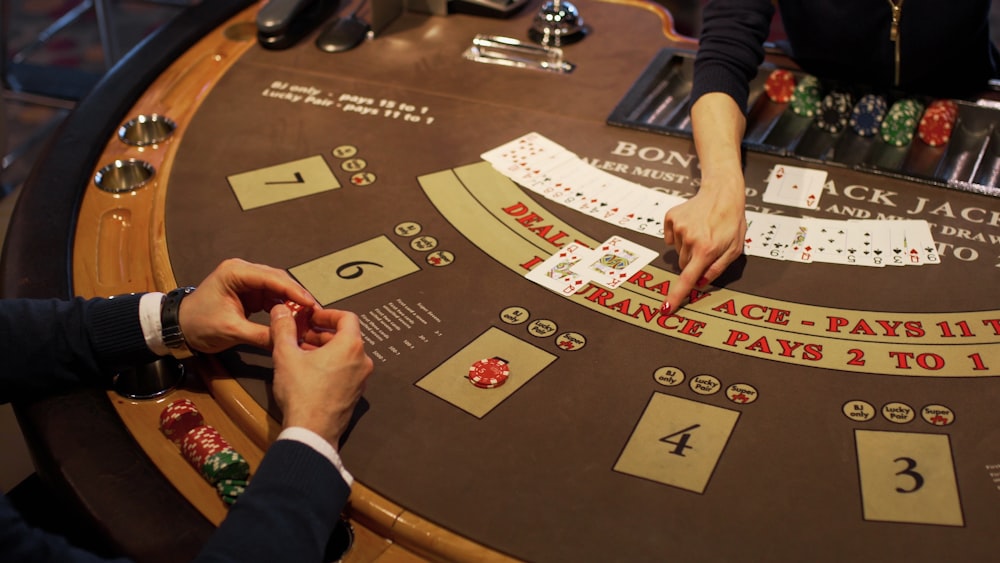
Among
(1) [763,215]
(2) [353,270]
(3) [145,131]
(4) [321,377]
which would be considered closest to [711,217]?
(1) [763,215]

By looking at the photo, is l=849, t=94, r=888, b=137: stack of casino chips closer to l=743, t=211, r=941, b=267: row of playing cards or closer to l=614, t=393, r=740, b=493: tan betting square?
l=743, t=211, r=941, b=267: row of playing cards

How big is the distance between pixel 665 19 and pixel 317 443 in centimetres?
158

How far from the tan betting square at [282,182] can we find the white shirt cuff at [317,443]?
643mm

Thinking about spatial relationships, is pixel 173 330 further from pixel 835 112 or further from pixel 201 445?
pixel 835 112

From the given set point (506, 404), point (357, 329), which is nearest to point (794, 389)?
point (506, 404)

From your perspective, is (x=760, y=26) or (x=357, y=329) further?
(x=760, y=26)

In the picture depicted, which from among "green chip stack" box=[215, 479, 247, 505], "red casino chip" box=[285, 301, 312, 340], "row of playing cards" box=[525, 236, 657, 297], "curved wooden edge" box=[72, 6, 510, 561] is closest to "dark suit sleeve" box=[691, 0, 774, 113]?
"row of playing cards" box=[525, 236, 657, 297]

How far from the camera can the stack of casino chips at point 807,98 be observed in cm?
193

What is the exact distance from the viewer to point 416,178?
172 cm

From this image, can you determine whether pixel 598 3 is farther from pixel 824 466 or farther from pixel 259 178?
pixel 824 466

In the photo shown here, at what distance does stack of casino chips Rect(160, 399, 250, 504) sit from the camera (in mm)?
1153

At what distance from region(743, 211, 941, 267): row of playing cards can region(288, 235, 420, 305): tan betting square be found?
57 centimetres

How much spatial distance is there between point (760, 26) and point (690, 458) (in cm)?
108

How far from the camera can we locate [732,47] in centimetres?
185
